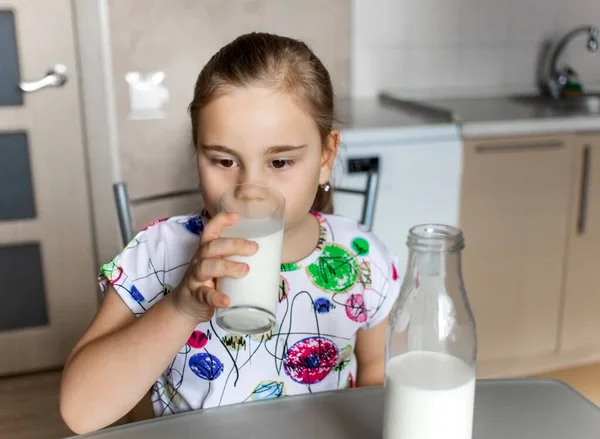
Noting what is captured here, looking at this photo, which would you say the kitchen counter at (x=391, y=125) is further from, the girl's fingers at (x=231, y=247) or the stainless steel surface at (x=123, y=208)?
the girl's fingers at (x=231, y=247)

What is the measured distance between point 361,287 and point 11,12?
1846mm

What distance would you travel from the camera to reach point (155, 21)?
232 cm

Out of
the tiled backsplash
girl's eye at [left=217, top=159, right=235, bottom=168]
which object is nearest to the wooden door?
the tiled backsplash

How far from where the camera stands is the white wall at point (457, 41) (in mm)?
2660

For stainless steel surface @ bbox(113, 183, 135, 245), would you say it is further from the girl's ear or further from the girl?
the girl's ear

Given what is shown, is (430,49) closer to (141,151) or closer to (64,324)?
(141,151)

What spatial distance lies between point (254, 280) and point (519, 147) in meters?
1.73

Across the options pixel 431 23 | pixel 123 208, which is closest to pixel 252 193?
pixel 123 208

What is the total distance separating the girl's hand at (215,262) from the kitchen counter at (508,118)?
1598mm

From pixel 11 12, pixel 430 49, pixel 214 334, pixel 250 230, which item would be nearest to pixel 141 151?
pixel 11 12

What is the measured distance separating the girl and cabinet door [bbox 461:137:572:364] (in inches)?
45.8

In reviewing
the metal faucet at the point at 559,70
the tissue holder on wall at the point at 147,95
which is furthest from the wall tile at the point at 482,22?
the tissue holder on wall at the point at 147,95

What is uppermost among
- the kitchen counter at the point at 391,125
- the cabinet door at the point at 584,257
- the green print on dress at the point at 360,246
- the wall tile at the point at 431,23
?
the wall tile at the point at 431,23

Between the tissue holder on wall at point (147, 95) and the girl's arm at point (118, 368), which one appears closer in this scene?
the girl's arm at point (118, 368)
